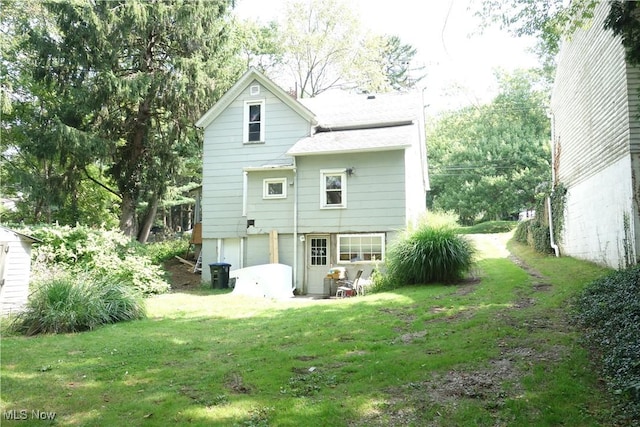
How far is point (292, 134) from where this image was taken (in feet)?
57.3

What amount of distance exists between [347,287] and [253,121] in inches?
316

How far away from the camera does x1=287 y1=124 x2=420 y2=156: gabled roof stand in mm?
15445

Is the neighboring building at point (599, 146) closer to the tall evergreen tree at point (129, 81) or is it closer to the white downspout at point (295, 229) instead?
the white downspout at point (295, 229)

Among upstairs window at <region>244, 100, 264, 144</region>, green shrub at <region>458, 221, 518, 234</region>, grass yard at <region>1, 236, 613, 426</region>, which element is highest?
upstairs window at <region>244, 100, 264, 144</region>

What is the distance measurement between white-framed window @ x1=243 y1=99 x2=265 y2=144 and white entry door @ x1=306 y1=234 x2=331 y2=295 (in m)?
4.75

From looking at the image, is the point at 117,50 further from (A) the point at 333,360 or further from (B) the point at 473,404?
(B) the point at 473,404

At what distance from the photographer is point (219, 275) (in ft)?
54.2

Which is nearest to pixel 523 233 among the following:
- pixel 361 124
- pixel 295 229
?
pixel 361 124

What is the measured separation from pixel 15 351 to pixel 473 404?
6717 mm

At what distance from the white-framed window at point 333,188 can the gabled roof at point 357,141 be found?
32.8 inches

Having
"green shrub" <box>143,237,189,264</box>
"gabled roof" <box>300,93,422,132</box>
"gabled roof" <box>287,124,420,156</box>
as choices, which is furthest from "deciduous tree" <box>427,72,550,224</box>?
"green shrub" <box>143,237,189,264</box>

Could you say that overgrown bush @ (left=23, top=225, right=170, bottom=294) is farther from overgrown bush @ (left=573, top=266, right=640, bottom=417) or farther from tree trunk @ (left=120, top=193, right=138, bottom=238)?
overgrown bush @ (left=573, top=266, right=640, bottom=417)

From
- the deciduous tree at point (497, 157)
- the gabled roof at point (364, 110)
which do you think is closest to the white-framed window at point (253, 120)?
the gabled roof at point (364, 110)
